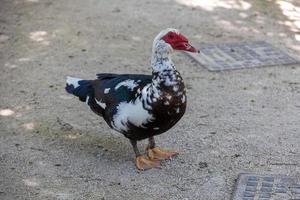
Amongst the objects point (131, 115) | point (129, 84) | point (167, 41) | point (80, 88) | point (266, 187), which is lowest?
point (266, 187)

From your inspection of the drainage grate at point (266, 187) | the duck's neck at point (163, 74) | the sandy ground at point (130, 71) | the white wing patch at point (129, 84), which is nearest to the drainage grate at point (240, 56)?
the sandy ground at point (130, 71)

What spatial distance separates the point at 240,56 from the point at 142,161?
2.65 meters

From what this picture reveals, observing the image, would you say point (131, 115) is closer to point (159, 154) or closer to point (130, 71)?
point (159, 154)

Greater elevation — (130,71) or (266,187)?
(266,187)

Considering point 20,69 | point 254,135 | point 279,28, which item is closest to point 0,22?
point 20,69

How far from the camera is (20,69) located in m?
7.21

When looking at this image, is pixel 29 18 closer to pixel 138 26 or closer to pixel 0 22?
pixel 0 22

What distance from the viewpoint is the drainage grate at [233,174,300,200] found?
468cm

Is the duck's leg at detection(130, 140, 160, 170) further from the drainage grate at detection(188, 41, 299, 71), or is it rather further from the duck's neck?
the drainage grate at detection(188, 41, 299, 71)

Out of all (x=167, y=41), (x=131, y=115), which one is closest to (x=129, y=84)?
(x=131, y=115)

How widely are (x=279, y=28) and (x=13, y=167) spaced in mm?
4312

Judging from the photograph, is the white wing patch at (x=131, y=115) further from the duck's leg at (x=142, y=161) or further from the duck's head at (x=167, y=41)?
the duck's head at (x=167, y=41)

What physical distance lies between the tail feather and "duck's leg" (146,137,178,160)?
2.06 ft

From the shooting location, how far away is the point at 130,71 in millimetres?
7113
